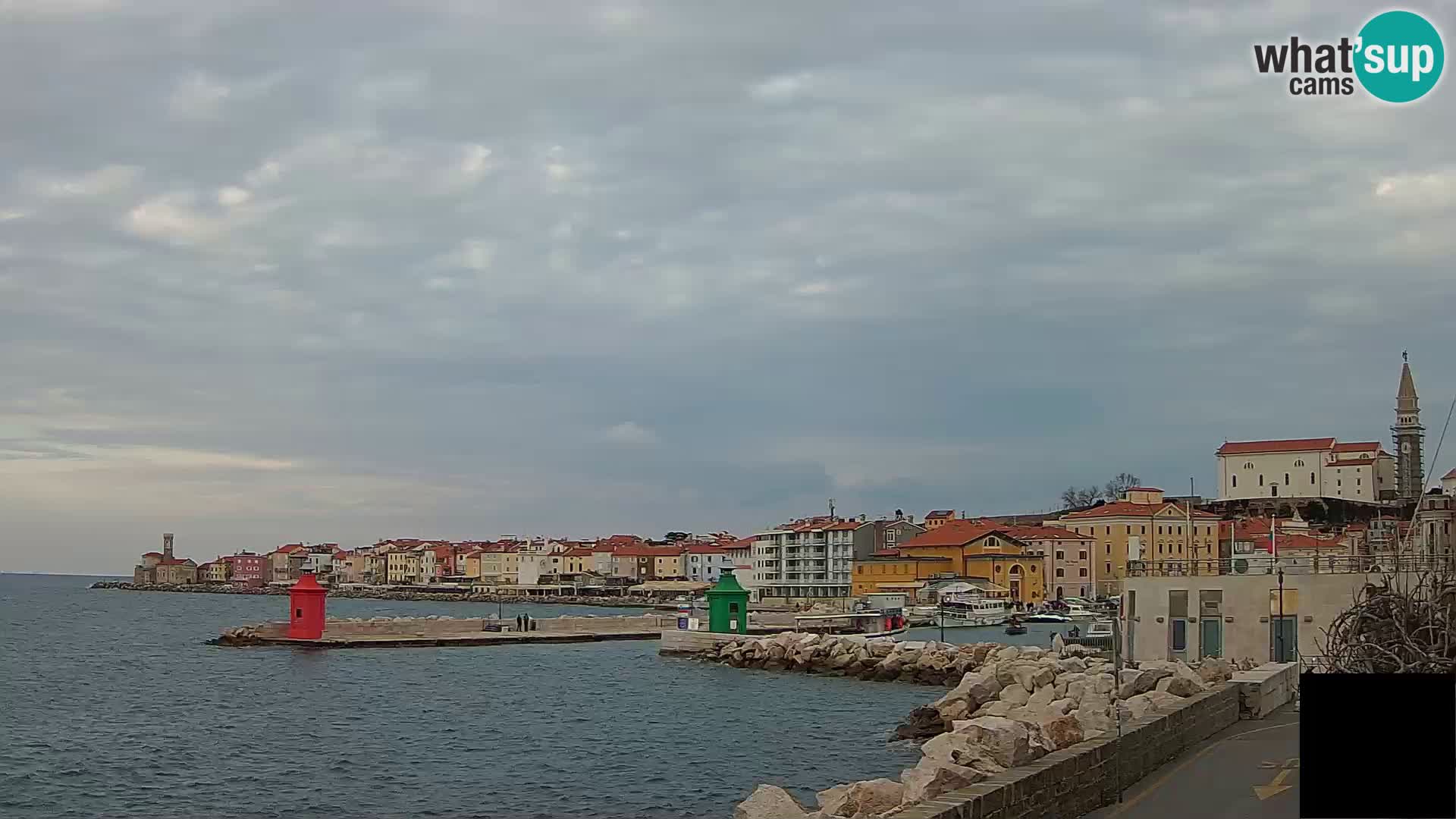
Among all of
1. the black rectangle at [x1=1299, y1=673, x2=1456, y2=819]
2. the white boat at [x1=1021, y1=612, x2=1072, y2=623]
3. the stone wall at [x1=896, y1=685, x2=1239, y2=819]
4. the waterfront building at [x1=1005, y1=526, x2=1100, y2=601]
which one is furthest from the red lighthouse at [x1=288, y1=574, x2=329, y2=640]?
the waterfront building at [x1=1005, y1=526, x2=1100, y2=601]

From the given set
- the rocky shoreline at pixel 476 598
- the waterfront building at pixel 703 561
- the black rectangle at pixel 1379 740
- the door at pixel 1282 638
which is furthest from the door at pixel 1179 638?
the waterfront building at pixel 703 561

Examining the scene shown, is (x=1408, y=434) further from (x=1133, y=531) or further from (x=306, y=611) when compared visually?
(x=306, y=611)

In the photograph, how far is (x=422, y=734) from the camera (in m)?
32.4

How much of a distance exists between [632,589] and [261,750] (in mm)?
123512

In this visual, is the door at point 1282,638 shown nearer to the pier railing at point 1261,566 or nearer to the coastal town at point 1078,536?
the pier railing at point 1261,566

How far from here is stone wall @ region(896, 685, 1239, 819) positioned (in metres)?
9.46

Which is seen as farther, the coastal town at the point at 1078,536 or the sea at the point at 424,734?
the coastal town at the point at 1078,536

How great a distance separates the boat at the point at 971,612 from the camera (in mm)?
91000

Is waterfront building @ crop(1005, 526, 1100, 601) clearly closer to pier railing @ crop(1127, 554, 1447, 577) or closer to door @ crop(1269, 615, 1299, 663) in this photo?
pier railing @ crop(1127, 554, 1447, 577)

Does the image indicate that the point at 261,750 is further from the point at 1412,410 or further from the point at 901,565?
the point at 1412,410

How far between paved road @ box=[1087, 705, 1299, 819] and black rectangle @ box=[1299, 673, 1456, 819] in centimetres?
650

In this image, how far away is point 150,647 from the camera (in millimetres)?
67375

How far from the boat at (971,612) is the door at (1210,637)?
5723 centimetres

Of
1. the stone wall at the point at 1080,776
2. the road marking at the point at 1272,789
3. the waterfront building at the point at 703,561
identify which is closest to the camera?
the stone wall at the point at 1080,776
